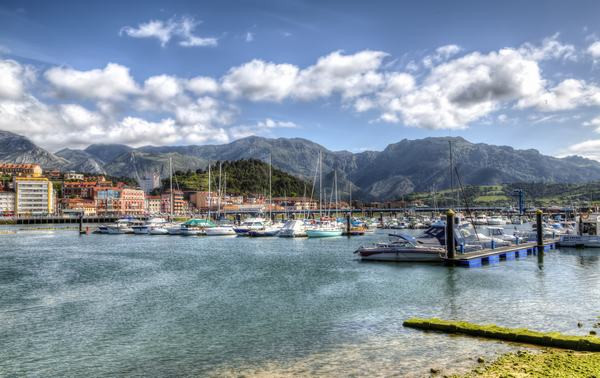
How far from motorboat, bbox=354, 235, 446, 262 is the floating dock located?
6.88 ft

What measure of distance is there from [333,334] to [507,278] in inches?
1013

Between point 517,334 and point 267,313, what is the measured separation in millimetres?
14636

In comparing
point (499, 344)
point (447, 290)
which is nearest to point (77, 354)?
point (499, 344)

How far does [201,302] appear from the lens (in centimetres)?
3353

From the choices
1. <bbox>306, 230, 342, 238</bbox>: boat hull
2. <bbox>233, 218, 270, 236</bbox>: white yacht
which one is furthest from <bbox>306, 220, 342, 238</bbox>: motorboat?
<bbox>233, 218, 270, 236</bbox>: white yacht

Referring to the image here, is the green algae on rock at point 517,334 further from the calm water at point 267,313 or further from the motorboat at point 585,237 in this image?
the motorboat at point 585,237

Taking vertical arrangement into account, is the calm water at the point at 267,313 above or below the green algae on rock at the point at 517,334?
below

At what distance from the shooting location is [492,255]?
55.7 meters

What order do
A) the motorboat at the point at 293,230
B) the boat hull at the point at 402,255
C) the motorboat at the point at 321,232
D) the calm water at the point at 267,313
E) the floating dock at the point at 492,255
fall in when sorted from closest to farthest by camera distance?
1. the calm water at the point at 267,313
2. the floating dock at the point at 492,255
3. the boat hull at the point at 402,255
4. the motorboat at the point at 321,232
5. the motorboat at the point at 293,230

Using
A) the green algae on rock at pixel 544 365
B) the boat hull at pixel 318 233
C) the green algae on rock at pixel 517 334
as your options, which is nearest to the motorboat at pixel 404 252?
the green algae on rock at pixel 517 334

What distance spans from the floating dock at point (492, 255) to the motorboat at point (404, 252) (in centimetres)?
210

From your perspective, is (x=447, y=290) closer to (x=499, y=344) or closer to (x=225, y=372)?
(x=499, y=344)

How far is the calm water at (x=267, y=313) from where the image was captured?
2036cm

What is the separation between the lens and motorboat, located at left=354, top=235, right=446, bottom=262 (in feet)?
178
